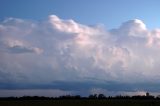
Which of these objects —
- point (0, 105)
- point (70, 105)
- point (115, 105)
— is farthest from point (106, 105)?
point (0, 105)

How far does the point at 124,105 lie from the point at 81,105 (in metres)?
12.4

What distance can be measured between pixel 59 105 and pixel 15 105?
12508 mm

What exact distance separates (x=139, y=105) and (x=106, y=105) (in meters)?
9.53

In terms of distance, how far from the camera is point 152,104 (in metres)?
122

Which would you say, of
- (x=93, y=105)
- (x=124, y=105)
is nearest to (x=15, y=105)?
(x=93, y=105)

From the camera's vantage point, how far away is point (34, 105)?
122m

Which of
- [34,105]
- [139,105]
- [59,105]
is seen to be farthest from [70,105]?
[139,105]

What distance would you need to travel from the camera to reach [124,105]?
399ft

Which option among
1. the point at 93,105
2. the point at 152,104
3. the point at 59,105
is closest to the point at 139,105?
the point at 152,104

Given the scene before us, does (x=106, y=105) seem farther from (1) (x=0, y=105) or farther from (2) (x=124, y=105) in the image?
(1) (x=0, y=105)

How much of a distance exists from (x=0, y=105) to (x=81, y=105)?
23.1 m

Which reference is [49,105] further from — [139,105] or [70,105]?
[139,105]

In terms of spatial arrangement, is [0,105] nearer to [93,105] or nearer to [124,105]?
[93,105]

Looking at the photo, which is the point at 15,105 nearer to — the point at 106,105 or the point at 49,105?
the point at 49,105
